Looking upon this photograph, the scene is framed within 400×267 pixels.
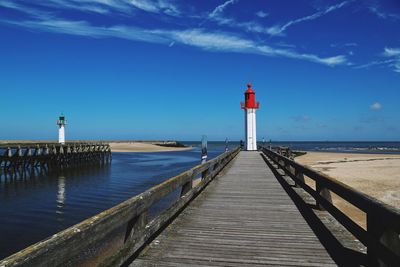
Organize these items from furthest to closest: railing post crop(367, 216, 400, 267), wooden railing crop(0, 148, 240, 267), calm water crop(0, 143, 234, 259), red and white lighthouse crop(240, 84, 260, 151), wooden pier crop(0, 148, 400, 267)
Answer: red and white lighthouse crop(240, 84, 260, 151) < calm water crop(0, 143, 234, 259) < railing post crop(367, 216, 400, 267) < wooden pier crop(0, 148, 400, 267) < wooden railing crop(0, 148, 240, 267)

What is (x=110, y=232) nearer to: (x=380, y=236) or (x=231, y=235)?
(x=231, y=235)

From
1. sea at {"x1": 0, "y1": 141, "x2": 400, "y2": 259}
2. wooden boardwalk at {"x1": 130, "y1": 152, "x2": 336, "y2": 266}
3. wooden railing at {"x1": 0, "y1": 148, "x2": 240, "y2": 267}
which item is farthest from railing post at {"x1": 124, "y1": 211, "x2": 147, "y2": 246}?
sea at {"x1": 0, "y1": 141, "x2": 400, "y2": 259}

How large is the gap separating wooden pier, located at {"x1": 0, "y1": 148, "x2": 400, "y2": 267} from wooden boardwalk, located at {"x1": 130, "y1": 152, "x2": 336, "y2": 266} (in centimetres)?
1

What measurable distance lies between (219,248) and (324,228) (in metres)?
1.89

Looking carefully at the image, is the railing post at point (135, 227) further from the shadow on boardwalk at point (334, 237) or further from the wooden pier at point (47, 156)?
the wooden pier at point (47, 156)

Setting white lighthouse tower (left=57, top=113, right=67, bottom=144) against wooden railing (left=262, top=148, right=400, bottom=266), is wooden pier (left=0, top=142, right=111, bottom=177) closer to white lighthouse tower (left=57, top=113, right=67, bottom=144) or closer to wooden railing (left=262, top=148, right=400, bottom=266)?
white lighthouse tower (left=57, top=113, right=67, bottom=144)

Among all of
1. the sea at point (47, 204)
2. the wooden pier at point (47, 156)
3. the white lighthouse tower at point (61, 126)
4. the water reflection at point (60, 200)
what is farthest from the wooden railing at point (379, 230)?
the white lighthouse tower at point (61, 126)

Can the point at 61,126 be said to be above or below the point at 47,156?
above

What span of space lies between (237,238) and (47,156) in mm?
29868

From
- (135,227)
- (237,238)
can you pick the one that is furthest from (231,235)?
(135,227)

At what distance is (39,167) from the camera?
31.8 meters

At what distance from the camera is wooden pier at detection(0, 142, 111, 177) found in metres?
27.4

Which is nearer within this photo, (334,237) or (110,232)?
(110,232)

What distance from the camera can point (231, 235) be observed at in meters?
5.03
